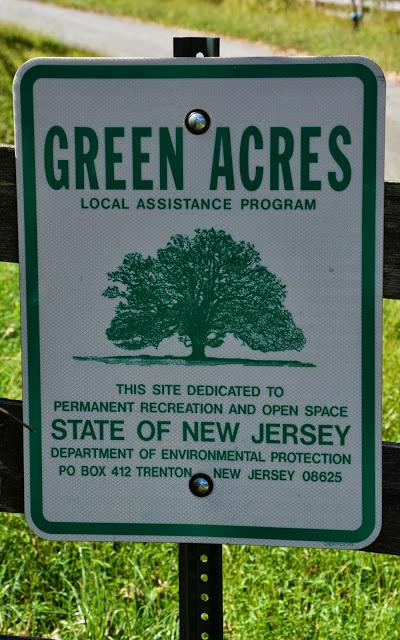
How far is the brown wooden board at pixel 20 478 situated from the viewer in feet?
6.16

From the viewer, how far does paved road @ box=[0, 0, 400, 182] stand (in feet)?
55.1

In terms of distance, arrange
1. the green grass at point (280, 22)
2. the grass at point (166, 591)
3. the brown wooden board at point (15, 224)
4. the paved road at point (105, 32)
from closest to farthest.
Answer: the brown wooden board at point (15, 224), the grass at point (166, 591), the paved road at point (105, 32), the green grass at point (280, 22)

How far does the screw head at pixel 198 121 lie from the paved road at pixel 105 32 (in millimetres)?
11785

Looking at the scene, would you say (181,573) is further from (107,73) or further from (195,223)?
(107,73)

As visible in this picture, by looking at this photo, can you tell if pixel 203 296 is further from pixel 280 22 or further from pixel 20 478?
pixel 280 22

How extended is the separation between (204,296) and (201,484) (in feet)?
1.02

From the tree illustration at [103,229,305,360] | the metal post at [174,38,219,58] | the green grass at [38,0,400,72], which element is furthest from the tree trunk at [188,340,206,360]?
the green grass at [38,0,400,72]

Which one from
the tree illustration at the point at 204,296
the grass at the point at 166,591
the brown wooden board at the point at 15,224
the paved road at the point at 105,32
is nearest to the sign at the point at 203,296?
the tree illustration at the point at 204,296

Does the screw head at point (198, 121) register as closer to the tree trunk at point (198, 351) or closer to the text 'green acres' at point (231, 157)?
the text 'green acres' at point (231, 157)

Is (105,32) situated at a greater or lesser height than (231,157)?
greater

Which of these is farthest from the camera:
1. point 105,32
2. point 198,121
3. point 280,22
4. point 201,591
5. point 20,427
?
point 280,22

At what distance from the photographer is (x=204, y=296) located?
5.51 ft

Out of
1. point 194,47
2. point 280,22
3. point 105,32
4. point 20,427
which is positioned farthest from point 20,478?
point 280,22

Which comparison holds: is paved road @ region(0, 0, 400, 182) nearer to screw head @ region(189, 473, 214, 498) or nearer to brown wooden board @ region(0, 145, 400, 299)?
brown wooden board @ region(0, 145, 400, 299)
